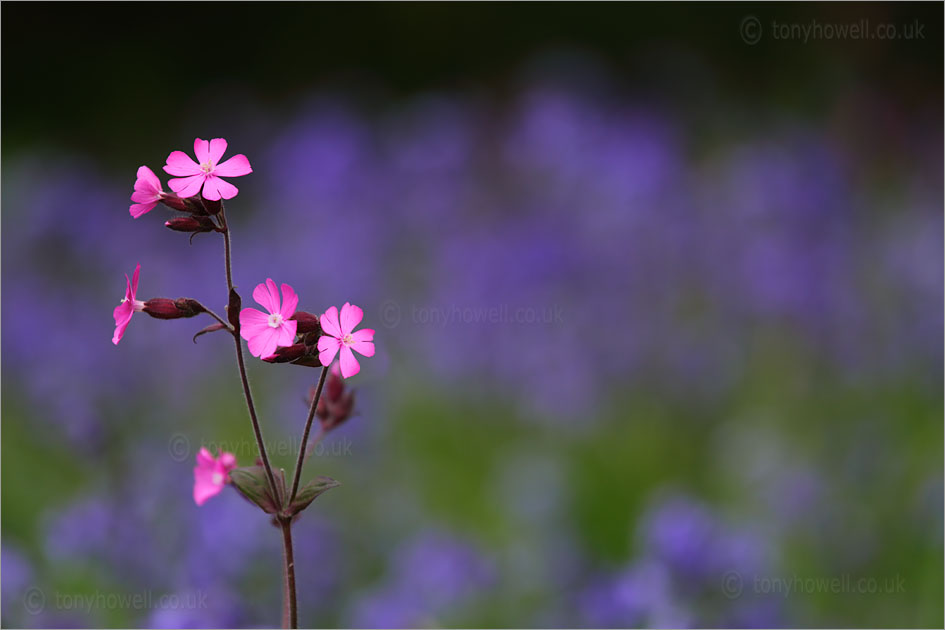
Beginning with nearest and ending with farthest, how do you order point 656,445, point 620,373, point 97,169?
point 656,445, point 620,373, point 97,169

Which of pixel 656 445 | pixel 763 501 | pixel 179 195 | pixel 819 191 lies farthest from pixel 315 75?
pixel 179 195

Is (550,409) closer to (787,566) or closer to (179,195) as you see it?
(787,566)

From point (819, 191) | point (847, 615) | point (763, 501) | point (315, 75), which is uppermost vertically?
point (315, 75)

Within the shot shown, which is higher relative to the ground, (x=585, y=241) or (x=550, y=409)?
(x=585, y=241)

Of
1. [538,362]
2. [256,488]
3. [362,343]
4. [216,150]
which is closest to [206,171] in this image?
[216,150]

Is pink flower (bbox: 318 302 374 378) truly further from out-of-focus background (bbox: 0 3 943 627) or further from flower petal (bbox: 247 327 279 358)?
out-of-focus background (bbox: 0 3 943 627)

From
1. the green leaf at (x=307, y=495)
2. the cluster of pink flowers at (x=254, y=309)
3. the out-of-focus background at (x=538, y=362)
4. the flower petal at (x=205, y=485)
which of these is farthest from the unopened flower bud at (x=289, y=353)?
the out-of-focus background at (x=538, y=362)

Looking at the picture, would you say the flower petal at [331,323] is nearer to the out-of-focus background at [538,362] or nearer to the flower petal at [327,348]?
the flower petal at [327,348]

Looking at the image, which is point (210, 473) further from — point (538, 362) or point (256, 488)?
point (538, 362)
